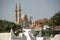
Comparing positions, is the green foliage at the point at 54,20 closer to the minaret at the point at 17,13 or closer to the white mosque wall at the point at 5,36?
the minaret at the point at 17,13

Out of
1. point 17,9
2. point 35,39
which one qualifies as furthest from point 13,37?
point 17,9

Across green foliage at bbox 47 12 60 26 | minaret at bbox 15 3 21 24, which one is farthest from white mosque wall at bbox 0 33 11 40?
minaret at bbox 15 3 21 24

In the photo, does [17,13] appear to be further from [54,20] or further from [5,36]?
[5,36]

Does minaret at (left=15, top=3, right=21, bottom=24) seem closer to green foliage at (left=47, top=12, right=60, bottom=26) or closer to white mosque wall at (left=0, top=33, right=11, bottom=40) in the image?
green foliage at (left=47, top=12, right=60, bottom=26)

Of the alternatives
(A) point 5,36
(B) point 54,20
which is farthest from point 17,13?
(A) point 5,36

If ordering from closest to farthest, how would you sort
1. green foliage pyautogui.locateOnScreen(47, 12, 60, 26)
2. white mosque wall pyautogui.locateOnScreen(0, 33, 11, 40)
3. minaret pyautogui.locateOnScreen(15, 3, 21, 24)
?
white mosque wall pyautogui.locateOnScreen(0, 33, 11, 40), green foliage pyautogui.locateOnScreen(47, 12, 60, 26), minaret pyautogui.locateOnScreen(15, 3, 21, 24)

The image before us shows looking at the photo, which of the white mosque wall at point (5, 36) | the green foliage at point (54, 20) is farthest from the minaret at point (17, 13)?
the white mosque wall at point (5, 36)

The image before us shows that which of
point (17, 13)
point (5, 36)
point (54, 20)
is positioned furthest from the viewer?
point (17, 13)

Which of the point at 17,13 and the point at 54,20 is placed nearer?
the point at 54,20

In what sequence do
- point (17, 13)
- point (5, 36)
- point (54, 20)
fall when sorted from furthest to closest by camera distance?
point (17, 13), point (54, 20), point (5, 36)

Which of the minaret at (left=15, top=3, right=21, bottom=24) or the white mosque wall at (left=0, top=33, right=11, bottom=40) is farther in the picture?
the minaret at (left=15, top=3, right=21, bottom=24)

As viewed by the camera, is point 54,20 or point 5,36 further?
point 54,20

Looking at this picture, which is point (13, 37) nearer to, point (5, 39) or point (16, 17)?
point (5, 39)

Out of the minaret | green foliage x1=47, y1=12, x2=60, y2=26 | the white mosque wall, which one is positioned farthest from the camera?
the minaret
